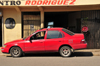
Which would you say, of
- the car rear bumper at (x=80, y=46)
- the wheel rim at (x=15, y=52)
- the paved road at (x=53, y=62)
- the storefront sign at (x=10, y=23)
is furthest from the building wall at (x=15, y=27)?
the car rear bumper at (x=80, y=46)

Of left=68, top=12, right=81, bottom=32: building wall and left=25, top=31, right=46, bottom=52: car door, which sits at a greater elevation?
left=68, top=12, right=81, bottom=32: building wall

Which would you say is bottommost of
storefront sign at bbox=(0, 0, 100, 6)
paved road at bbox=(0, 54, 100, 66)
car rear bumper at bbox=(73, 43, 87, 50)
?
paved road at bbox=(0, 54, 100, 66)

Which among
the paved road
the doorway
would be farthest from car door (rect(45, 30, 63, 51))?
the doorway

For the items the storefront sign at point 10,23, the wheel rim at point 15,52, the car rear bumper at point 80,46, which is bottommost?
the wheel rim at point 15,52

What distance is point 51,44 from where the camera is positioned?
8.32 m

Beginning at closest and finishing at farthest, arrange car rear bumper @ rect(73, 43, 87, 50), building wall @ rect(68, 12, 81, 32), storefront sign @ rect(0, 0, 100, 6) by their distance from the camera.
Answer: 1. car rear bumper @ rect(73, 43, 87, 50)
2. storefront sign @ rect(0, 0, 100, 6)
3. building wall @ rect(68, 12, 81, 32)

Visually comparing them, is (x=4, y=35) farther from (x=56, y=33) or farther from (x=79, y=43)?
(x=79, y=43)

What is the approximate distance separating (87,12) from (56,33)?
4292 mm

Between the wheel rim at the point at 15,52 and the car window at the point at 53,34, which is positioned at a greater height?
the car window at the point at 53,34

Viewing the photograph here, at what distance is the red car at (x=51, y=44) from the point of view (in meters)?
8.26

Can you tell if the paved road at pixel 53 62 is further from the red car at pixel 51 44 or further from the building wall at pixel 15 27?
the building wall at pixel 15 27

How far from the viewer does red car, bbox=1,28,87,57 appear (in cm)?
826

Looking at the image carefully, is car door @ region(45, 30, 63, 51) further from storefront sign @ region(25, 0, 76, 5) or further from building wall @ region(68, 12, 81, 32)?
building wall @ region(68, 12, 81, 32)

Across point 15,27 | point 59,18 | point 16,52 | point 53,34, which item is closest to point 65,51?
point 53,34
